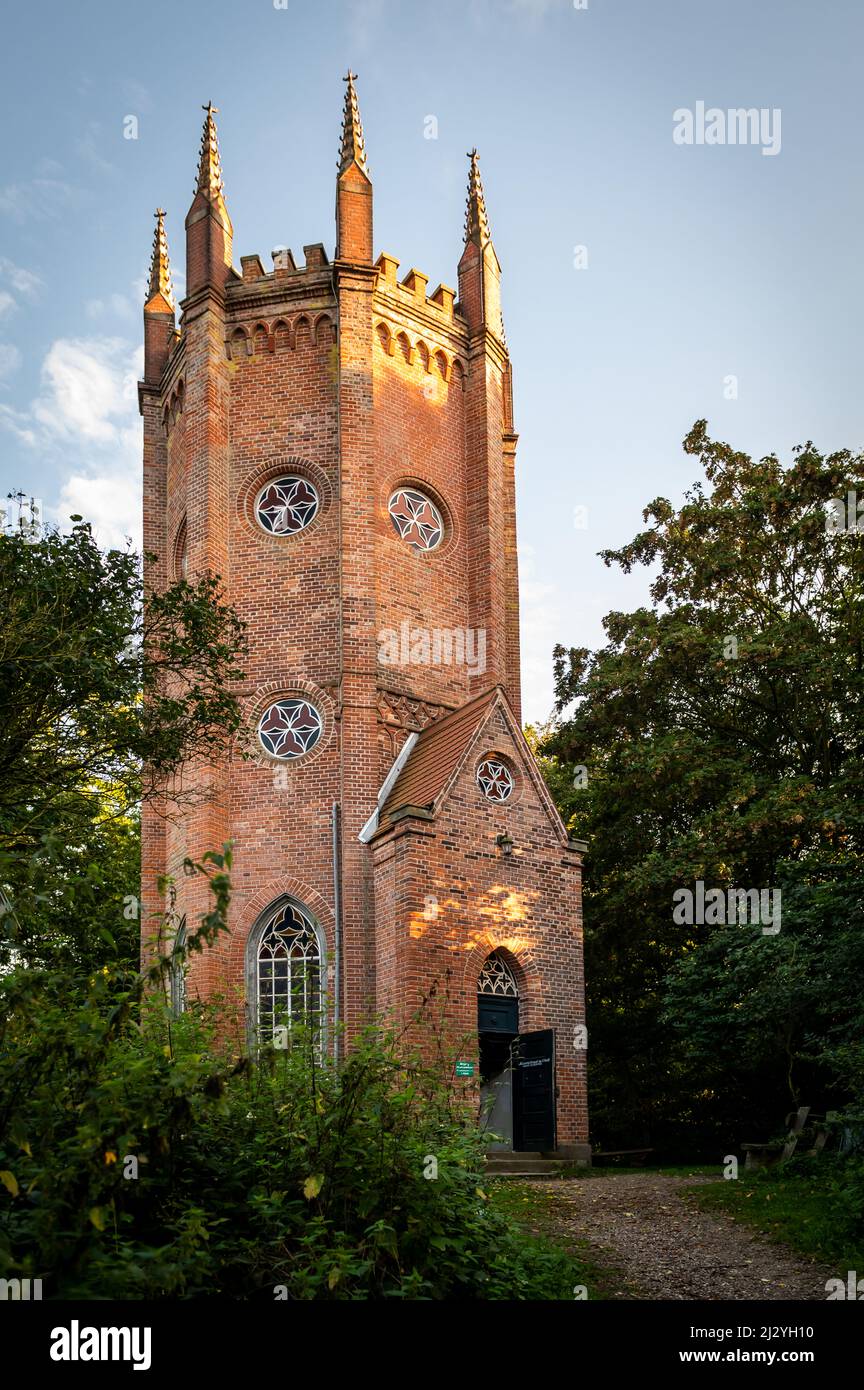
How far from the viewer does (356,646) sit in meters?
21.4

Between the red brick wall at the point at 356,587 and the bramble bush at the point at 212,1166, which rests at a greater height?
the red brick wall at the point at 356,587

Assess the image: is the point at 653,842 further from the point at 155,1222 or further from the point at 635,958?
the point at 155,1222

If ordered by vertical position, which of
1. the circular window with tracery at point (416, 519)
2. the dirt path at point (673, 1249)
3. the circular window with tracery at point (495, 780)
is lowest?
the dirt path at point (673, 1249)

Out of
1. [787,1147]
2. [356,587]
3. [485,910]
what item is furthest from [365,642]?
[787,1147]

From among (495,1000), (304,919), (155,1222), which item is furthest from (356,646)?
(155,1222)

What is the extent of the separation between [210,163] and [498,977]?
16201mm

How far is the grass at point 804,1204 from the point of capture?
11.5 metres

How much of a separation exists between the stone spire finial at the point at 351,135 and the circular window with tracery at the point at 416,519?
6.34 m

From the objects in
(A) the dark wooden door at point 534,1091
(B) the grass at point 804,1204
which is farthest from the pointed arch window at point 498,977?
(B) the grass at point 804,1204

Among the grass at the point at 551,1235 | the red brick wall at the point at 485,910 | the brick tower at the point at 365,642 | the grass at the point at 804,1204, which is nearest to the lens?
the grass at the point at 551,1235

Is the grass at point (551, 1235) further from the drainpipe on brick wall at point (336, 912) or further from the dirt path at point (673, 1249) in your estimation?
the drainpipe on brick wall at point (336, 912)

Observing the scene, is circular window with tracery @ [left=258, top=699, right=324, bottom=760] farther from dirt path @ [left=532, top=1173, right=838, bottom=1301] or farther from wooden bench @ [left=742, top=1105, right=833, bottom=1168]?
wooden bench @ [left=742, top=1105, right=833, bottom=1168]

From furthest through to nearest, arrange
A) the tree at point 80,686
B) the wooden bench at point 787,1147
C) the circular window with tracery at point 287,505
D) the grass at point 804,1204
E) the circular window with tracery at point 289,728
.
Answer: the circular window with tracery at point 287,505 → the circular window with tracery at point 289,728 → the wooden bench at point 787,1147 → the tree at point 80,686 → the grass at point 804,1204
